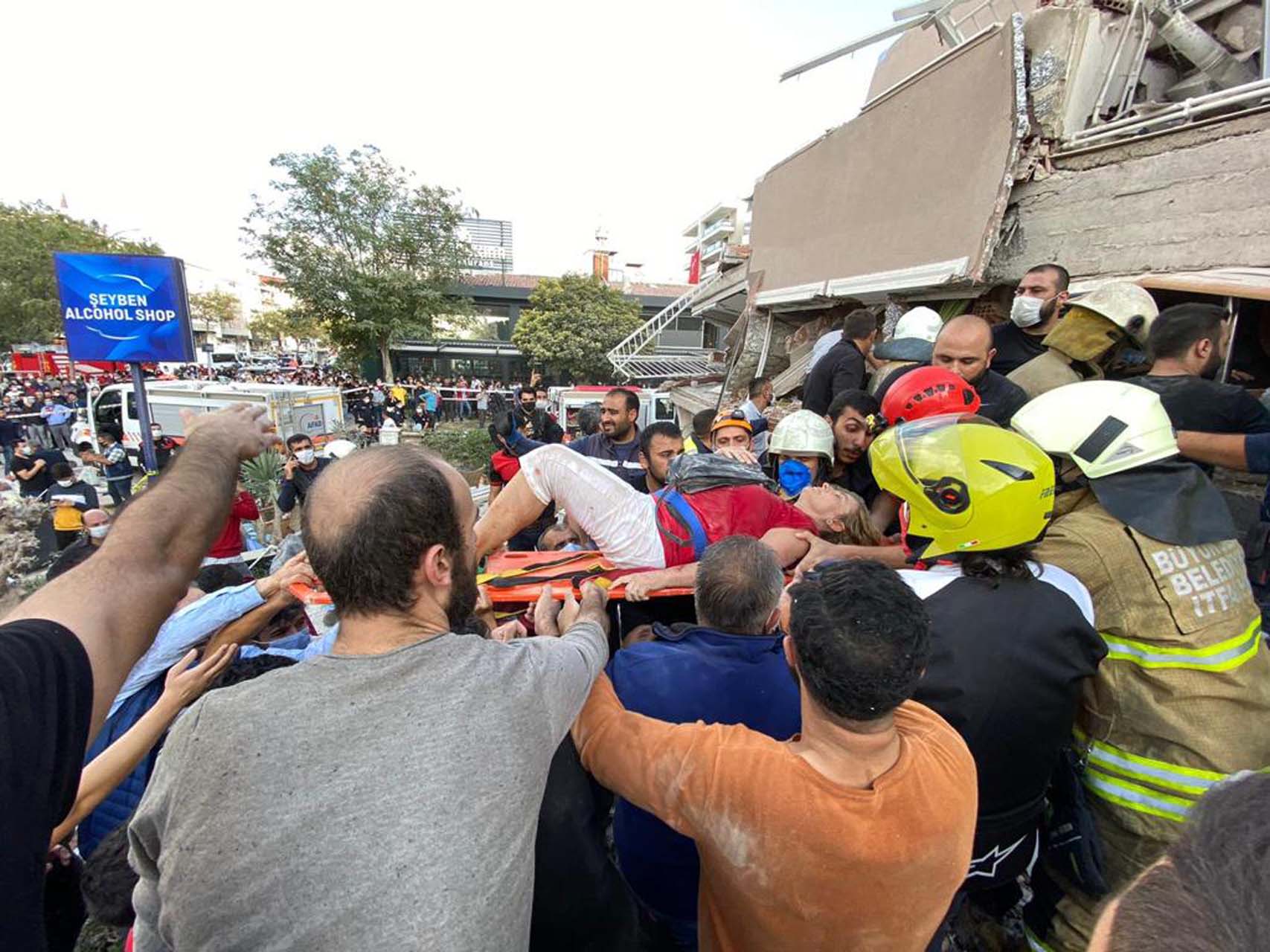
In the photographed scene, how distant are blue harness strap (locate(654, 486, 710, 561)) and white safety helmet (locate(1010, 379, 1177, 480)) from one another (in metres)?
1.33

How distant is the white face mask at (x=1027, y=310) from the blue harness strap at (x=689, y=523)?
2.76m

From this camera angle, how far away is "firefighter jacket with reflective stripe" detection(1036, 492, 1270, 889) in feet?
5.30

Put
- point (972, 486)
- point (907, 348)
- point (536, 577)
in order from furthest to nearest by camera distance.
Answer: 1. point (907, 348)
2. point (536, 577)
3. point (972, 486)

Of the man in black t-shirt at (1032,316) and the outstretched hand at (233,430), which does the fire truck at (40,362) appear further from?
the man in black t-shirt at (1032,316)

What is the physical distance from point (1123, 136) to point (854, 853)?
6.74 meters

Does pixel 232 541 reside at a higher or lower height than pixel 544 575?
lower

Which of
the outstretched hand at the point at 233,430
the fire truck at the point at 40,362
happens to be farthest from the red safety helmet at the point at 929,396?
the fire truck at the point at 40,362

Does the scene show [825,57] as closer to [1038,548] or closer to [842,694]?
[1038,548]

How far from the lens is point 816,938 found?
1187 millimetres

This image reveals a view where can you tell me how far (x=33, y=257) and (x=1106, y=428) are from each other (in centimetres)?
4090

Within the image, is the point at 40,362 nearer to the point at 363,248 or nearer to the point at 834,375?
the point at 363,248

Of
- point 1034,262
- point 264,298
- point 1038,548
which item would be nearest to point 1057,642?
point 1038,548

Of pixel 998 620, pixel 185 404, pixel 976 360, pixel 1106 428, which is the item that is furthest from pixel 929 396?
pixel 185 404

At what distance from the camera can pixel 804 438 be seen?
3355 millimetres
